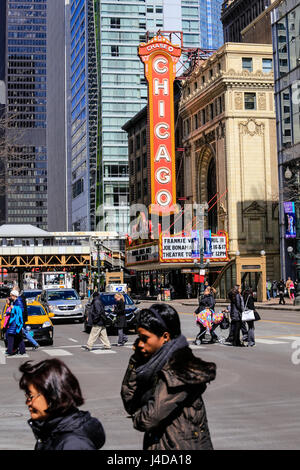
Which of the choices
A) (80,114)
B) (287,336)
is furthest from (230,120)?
(80,114)

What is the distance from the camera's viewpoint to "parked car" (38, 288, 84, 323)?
34500 millimetres

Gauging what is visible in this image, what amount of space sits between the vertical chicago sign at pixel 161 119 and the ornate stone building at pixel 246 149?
4183mm

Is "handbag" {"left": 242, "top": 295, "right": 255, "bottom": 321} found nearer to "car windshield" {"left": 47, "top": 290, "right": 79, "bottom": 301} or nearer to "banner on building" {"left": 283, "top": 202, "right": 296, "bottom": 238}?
"car windshield" {"left": 47, "top": 290, "right": 79, "bottom": 301}

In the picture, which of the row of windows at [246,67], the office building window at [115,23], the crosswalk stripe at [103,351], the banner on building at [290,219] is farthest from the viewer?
the office building window at [115,23]

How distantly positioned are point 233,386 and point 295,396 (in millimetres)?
1611

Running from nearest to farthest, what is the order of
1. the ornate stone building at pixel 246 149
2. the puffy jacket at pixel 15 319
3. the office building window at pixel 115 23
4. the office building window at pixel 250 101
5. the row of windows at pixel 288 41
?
the puffy jacket at pixel 15 319
the row of windows at pixel 288 41
the ornate stone building at pixel 246 149
the office building window at pixel 250 101
the office building window at pixel 115 23

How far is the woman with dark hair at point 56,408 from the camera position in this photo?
3674 millimetres

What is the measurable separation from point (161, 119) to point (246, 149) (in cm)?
908

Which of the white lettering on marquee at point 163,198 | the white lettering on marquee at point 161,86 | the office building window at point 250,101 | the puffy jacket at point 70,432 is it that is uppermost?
the white lettering on marquee at point 161,86

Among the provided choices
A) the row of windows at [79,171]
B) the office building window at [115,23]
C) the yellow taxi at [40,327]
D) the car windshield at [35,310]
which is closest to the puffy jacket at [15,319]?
the yellow taxi at [40,327]

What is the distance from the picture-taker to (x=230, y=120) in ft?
210

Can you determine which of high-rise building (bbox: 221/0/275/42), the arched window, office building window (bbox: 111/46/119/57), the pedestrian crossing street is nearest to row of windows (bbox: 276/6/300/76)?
the arched window

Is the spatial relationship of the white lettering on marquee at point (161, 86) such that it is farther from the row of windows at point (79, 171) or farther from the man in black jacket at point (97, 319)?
the row of windows at point (79, 171)

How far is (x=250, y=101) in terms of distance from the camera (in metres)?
65.2
